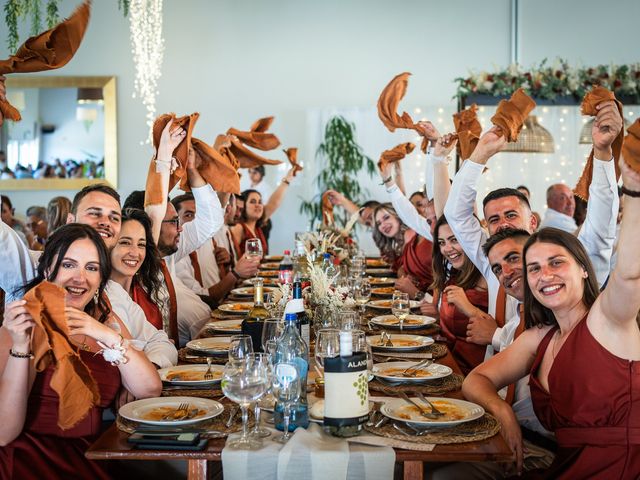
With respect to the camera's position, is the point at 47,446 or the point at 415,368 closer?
the point at 47,446

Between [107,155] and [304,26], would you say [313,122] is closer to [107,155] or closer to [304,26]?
[304,26]

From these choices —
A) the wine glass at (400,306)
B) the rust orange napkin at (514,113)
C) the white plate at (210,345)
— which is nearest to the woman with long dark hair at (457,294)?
the wine glass at (400,306)

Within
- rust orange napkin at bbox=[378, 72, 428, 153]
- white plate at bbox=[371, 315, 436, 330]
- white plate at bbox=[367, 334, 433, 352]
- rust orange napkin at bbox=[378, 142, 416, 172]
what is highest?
rust orange napkin at bbox=[378, 72, 428, 153]

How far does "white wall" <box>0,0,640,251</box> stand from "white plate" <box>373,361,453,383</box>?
21.8 ft

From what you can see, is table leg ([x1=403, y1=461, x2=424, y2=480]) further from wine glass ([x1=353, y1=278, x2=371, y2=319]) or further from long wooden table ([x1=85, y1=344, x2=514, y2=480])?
wine glass ([x1=353, y1=278, x2=371, y2=319])

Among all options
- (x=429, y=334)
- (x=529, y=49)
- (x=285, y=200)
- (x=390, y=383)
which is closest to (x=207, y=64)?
(x=285, y=200)

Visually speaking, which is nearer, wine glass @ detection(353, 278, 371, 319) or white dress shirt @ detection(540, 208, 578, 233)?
wine glass @ detection(353, 278, 371, 319)

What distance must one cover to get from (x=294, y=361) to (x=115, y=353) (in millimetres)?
484

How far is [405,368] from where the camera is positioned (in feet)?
7.36

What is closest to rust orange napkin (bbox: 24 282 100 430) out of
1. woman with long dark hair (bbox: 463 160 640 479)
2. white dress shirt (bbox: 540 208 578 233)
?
woman with long dark hair (bbox: 463 160 640 479)

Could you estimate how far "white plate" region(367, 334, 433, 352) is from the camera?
2520 millimetres

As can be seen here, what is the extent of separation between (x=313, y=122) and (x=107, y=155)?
8.06 feet

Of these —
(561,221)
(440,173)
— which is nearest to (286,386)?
(440,173)

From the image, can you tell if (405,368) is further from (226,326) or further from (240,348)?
(226,326)
